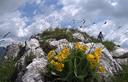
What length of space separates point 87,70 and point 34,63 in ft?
5.94

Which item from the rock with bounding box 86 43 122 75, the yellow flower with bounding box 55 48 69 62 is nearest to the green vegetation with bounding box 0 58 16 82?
the yellow flower with bounding box 55 48 69 62

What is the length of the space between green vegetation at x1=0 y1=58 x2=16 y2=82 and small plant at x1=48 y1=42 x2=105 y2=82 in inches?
102

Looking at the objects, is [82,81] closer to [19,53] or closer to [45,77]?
[45,77]

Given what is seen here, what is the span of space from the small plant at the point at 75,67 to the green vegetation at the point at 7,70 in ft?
8.53

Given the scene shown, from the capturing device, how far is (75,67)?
1181cm

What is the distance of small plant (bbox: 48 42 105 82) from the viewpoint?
1188 centimetres

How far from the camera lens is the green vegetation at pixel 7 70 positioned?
47.1 ft

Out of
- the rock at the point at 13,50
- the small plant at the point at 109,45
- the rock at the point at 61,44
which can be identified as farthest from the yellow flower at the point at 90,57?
the rock at the point at 13,50

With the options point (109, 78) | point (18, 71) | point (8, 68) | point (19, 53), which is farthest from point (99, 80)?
point (19, 53)

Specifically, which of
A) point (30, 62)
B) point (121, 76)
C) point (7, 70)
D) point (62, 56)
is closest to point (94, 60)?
point (62, 56)

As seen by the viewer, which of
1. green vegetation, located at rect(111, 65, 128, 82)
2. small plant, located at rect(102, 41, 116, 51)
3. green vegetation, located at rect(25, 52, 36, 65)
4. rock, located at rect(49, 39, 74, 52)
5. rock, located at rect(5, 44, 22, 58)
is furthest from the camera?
rock, located at rect(5, 44, 22, 58)

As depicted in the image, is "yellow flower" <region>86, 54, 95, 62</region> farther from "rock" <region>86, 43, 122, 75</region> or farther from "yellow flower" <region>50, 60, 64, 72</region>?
"rock" <region>86, 43, 122, 75</region>

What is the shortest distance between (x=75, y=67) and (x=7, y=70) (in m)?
4.02

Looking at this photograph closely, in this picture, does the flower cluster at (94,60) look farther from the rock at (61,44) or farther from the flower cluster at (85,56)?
the rock at (61,44)
